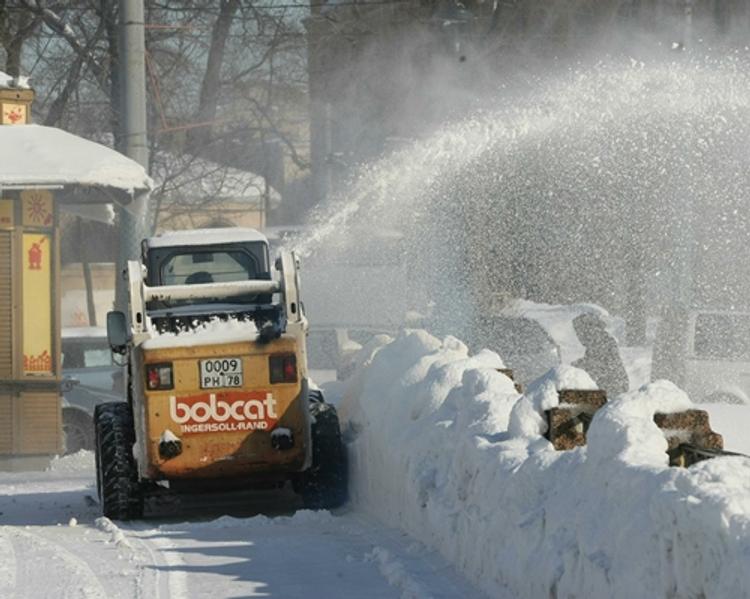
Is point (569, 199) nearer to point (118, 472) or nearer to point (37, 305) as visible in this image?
point (37, 305)

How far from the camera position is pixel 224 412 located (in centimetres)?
1223

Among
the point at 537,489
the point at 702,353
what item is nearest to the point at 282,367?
the point at 537,489

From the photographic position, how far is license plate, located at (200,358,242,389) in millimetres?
12180

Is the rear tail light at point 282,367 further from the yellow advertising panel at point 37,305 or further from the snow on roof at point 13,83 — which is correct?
the snow on roof at point 13,83

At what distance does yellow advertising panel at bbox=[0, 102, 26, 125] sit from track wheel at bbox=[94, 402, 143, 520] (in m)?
7.86

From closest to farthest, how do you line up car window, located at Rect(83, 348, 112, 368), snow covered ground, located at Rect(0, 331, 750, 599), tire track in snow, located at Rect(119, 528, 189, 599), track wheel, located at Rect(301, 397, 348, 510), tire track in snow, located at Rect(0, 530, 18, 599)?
snow covered ground, located at Rect(0, 331, 750, 599) → tire track in snow, located at Rect(119, 528, 189, 599) → tire track in snow, located at Rect(0, 530, 18, 599) → track wheel, located at Rect(301, 397, 348, 510) → car window, located at Rect(83, 348, 112, 368)

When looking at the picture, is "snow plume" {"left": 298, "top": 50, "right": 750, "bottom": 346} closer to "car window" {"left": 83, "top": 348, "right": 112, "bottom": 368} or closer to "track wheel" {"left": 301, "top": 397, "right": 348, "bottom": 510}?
"car window" {"left": 83, "top": 348, "right": 112, "bottom": 368}

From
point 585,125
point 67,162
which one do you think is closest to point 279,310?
point 67,162

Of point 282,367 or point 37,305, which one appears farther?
point 37,305

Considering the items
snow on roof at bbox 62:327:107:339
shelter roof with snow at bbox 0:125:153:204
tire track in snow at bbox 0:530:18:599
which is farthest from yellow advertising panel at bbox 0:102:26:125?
tire track in snow at bbox 0:530:18:599

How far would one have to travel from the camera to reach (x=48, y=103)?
3609 centimetres

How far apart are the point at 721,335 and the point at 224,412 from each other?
11.1 meters

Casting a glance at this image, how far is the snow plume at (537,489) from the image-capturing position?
6039mm

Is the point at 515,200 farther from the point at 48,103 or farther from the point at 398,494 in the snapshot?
the point at 398,494
